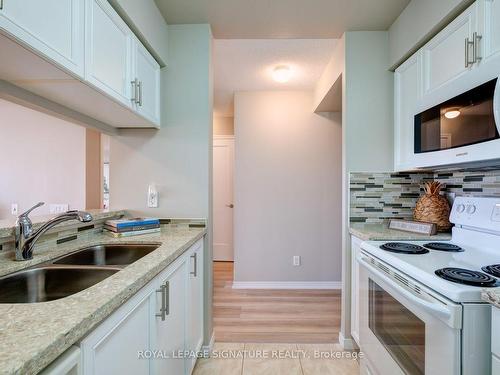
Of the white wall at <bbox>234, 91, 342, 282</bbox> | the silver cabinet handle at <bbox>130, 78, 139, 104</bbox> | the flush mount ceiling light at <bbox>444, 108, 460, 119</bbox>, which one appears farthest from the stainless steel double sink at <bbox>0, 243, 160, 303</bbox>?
the white wall at <bbox>234, 91, 342, 282</bbox>

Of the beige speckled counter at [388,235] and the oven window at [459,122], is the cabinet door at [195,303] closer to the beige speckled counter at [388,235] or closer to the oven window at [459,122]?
the beige speckled counter at [388,235]

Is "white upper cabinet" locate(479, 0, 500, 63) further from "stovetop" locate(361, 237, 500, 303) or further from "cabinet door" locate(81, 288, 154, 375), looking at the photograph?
"cabinet door" locate(81, 288, 154, 375)

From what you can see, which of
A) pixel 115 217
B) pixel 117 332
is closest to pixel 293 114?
pixel 115 217

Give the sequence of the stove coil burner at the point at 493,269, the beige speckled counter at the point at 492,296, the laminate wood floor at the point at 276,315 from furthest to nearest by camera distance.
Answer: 1. the laminate wood floor at the point at 276,315
2. the stove coil burner at the point at 493,269
3. the beige speckled counter at the point at 492,296

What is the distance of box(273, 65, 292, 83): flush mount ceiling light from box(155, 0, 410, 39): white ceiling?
598 millimetres

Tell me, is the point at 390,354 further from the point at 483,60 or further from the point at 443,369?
the point at 483,60

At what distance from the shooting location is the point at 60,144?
2.51m

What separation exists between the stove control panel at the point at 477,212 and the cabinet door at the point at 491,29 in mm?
716

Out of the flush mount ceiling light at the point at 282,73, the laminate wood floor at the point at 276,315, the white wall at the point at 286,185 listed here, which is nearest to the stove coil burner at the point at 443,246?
the laminate wood floor at the point at 276,315

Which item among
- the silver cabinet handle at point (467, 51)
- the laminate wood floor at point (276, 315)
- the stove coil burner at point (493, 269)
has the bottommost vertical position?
the laminate wood floor at point (276, 315)

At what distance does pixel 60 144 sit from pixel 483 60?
311cm

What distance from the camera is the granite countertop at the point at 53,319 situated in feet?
1.62

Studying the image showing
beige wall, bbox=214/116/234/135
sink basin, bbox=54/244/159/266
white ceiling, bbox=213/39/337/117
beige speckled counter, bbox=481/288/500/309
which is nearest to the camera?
beige speckled counter, bbox=481/288/500/309

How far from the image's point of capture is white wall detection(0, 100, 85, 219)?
2.51 metres
